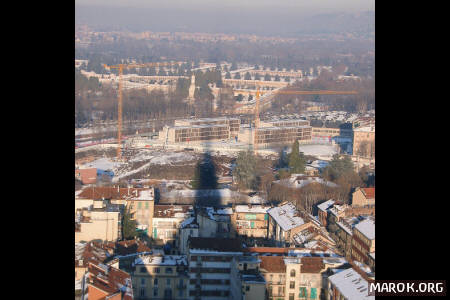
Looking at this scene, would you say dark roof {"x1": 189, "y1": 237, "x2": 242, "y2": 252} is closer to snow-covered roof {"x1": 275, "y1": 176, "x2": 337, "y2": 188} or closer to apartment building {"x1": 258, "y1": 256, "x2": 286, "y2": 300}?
apartment building {"x1": 258, "y1": 256, "x2": 286, "y2": 300}

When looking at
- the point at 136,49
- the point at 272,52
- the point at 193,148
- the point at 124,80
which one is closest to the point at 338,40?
the point at 272,52

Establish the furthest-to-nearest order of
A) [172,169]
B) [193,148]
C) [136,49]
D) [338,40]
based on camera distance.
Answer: [338,40]
[136,49]
[193,148]
[172,169]

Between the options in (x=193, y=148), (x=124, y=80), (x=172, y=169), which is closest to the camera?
(x=172, y=169)

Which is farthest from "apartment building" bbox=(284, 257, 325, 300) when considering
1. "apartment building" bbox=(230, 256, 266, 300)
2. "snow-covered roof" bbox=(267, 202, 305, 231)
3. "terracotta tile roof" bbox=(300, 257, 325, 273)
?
"snow-covered roof" bbox=(267, 202, 305, 231)

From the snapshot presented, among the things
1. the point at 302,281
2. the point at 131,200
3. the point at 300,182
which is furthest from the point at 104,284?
the point at 300,182
